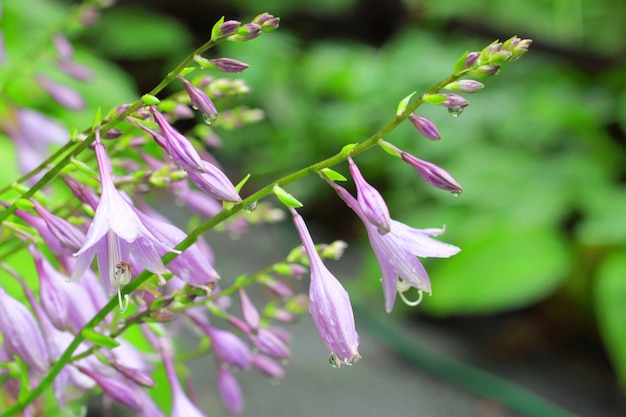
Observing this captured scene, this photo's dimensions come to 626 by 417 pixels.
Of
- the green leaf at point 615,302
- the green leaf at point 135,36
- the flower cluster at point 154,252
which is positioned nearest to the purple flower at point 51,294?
the flower cluster at point 154,252

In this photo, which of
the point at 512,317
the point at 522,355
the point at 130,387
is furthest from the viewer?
the point at 512,317

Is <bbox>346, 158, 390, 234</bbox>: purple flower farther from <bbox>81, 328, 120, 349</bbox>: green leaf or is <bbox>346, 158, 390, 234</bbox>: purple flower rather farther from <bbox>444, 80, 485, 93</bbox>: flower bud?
<bbox>81, 328, 120, 349</bbox>: green leaf

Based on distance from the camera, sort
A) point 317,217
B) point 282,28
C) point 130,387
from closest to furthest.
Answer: point 130,387, point 317,217, point 282,28

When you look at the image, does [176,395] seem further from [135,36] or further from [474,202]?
[135,36]

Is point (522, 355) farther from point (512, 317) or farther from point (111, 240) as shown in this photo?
point (111, 240)

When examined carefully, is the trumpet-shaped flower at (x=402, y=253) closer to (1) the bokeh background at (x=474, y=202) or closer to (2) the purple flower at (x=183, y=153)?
(2) the purple flower at (x=183, y=153)

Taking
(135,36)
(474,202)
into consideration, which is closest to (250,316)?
(474,202)

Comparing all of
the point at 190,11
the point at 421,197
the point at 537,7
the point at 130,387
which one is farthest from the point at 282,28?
the point at 130,387
